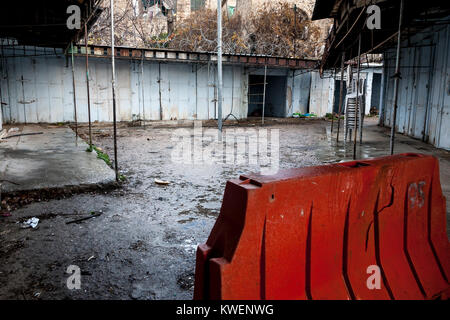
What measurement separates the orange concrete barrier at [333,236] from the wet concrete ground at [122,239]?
121 cm

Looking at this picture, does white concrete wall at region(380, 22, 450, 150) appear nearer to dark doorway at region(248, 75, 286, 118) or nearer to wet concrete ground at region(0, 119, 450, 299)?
wet concrete ground at region(0, 119, 450, 299)

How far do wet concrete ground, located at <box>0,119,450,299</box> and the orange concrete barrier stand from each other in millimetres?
1205

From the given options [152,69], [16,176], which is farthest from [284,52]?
[16,176]

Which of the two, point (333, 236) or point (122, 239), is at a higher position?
point (333, 236)

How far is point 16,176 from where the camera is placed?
20.3ft

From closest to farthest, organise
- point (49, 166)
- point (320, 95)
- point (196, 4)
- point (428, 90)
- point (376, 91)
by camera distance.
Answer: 1. point (49, 166)
2. point (428, 90)
3. point (320, 95)
4. point (376, 91)
5. point (196, 4)

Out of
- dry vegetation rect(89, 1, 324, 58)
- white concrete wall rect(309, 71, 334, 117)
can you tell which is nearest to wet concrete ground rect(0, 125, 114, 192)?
white concrete wall rect(309, 71, 334, 117)

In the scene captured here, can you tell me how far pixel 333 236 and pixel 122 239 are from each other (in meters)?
2.76

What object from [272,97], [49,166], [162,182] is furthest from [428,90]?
[272,97]

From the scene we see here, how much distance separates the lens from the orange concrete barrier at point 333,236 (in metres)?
2.04

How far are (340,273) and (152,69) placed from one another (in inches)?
741

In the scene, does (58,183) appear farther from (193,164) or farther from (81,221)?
(193,164)

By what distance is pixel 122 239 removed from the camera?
13.8ft

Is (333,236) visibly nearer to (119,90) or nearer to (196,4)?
(119,90)
